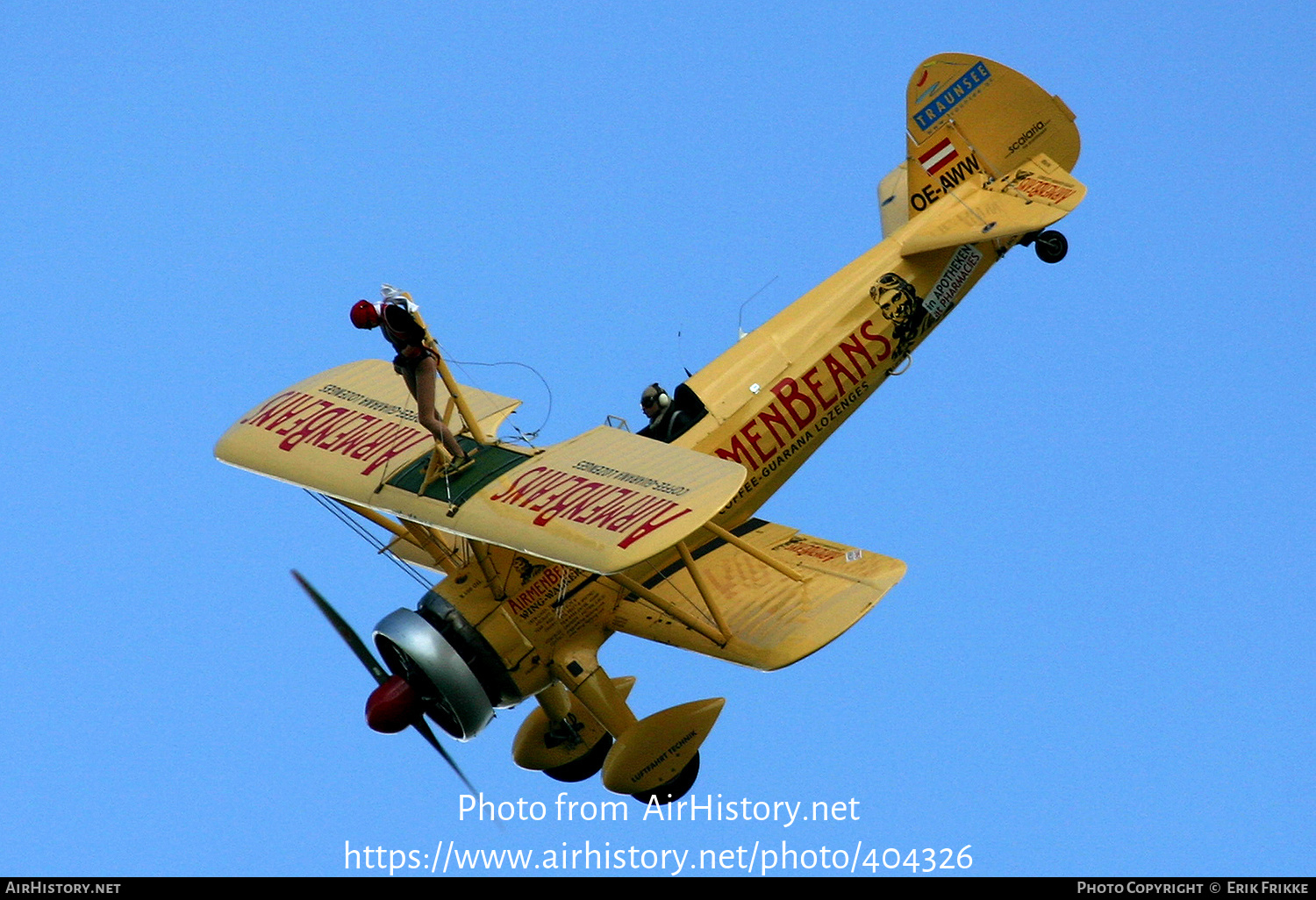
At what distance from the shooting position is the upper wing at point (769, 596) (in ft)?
55.6

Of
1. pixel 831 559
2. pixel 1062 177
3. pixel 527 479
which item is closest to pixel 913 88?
pixel 1062 177

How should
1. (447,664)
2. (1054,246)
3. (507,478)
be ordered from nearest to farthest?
(507,478)
(447,664)
(1054,246)

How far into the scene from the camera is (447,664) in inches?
658

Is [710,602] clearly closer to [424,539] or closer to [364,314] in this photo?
[424,539]

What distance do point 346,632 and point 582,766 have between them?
2.33m

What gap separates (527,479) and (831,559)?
119 inches

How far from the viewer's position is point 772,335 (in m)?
19.0

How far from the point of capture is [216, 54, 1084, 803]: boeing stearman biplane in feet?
52.5

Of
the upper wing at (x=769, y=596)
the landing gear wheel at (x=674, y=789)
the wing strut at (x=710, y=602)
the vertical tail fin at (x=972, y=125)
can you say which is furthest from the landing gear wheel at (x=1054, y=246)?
the landing gear wheel at (x=674, y=789)

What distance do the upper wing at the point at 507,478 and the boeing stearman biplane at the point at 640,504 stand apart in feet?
0.06

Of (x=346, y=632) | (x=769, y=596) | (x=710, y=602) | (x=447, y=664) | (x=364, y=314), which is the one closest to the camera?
(x=364, y=314)

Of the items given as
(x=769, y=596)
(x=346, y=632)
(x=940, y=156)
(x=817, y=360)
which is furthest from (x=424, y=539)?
(x=940, y=156)

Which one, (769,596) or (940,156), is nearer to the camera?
(769,596)

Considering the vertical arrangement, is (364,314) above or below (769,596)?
above
